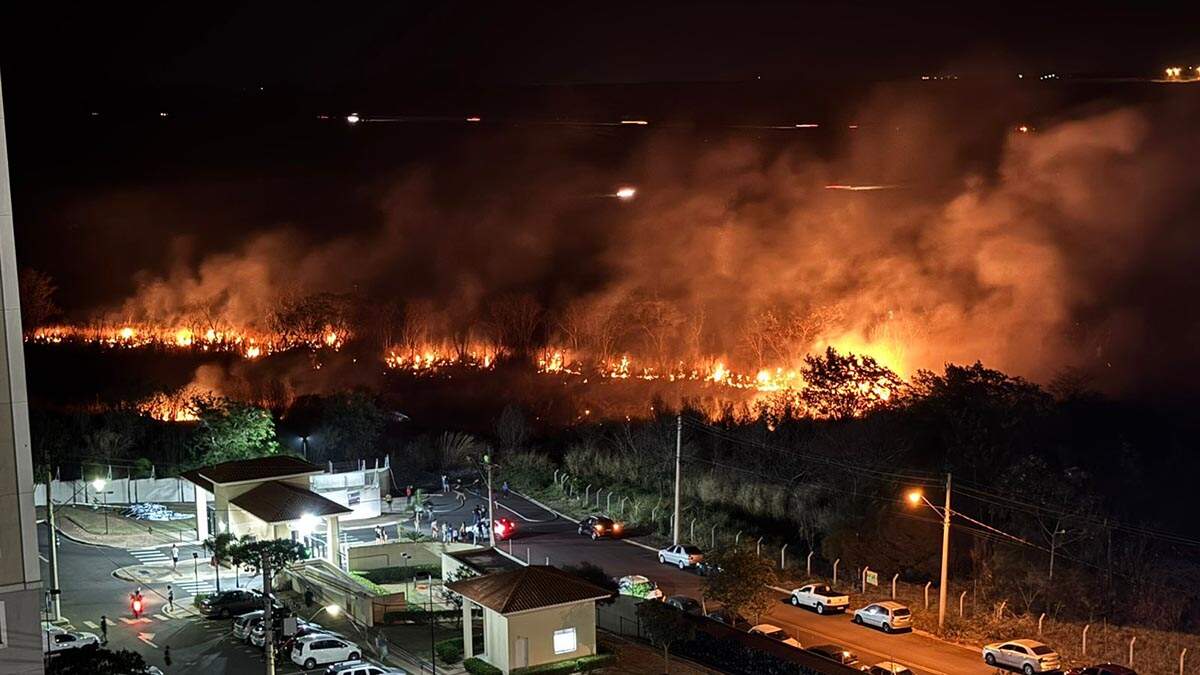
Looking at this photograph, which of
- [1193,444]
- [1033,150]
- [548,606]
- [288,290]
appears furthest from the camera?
[288,290]

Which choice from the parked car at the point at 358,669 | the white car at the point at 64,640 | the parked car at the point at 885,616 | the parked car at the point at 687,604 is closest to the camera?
the parked car at the point at 358,669

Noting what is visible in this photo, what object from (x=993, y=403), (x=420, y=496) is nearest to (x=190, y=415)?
(x=420, y=496)

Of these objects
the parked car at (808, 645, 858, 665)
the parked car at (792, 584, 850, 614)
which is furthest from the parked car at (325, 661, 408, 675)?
the parked car at (792, 584, 850, 614)

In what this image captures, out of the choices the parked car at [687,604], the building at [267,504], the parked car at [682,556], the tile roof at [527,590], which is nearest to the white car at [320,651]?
the tile roof at [527,590]

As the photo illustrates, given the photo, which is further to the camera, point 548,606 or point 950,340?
point 950,340

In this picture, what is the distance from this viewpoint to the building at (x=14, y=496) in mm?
11203

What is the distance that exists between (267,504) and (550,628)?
9512 millimetres

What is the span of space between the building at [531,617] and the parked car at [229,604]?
4.75 meters

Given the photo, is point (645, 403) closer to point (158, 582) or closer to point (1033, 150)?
point (1033, 150)

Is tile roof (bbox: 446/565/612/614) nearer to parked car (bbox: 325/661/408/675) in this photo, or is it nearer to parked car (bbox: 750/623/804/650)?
parked car (bbox: 325/661/408/675)

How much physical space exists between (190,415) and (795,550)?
27.0 meters

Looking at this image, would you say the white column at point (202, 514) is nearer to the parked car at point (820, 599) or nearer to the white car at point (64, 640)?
the white car at point (64, 640)

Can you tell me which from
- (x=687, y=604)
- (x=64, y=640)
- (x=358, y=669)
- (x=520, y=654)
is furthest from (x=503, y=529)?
(x=64, y=640)

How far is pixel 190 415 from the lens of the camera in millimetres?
47094
